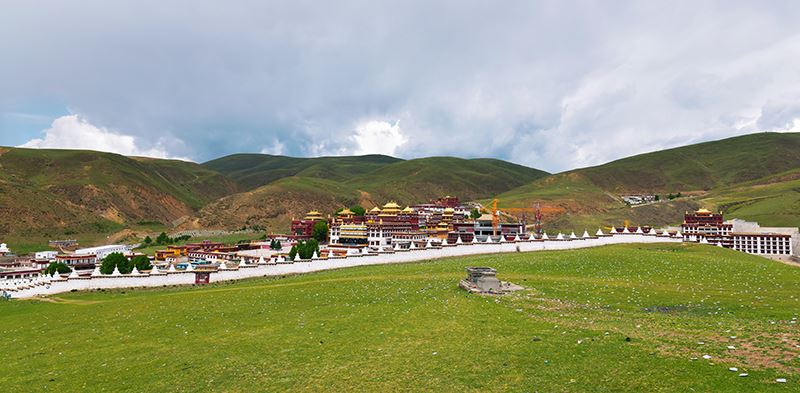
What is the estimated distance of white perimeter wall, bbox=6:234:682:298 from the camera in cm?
4631

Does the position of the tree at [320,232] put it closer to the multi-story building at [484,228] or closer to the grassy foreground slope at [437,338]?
the multi-story building at [484,228]

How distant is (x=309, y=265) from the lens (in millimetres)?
49969

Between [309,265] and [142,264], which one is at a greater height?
[309,265]

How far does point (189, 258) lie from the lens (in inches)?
3752

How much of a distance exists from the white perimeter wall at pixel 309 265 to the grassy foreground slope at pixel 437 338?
49.1ft

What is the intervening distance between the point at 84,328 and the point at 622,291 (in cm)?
2578

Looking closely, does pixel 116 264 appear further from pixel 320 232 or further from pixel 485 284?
pixel 485 284

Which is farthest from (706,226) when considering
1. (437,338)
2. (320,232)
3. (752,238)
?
(437,338)

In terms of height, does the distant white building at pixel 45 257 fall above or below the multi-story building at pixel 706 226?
below

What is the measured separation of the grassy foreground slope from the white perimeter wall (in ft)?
49.1

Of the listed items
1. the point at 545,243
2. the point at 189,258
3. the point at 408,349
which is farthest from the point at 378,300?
the point at 189,258

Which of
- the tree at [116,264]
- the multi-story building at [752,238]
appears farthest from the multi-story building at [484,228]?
the tree at [116,264]

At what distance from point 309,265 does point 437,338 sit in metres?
34.1

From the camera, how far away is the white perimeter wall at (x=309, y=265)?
46.3 meters
